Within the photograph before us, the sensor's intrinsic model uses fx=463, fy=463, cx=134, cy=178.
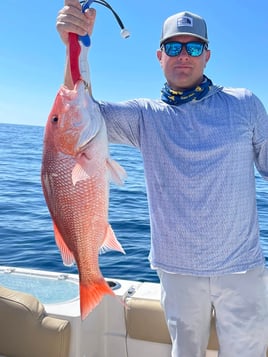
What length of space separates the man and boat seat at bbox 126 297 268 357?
75 cm

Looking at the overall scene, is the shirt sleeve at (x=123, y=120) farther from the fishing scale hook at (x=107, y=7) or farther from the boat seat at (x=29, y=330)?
the boat seat at (x=29, y=330)

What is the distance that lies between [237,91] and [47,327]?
6.33ft

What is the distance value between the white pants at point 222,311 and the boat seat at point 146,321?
2.45 ft

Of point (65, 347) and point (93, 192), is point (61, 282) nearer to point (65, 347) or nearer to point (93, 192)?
point (65, 347)

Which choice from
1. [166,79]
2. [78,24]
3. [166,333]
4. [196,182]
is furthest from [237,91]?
[166,333]

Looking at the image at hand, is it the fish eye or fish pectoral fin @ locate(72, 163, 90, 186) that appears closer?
fish pectoral fin @ locate(72, 163, 90, 186)

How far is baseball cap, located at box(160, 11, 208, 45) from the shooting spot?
255 centimetres

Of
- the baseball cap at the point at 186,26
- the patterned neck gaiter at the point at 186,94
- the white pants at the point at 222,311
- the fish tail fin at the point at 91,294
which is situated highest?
the baseball cap at the point at 186,26

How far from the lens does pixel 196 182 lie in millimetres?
2471

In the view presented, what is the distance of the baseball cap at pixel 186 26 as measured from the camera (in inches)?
100

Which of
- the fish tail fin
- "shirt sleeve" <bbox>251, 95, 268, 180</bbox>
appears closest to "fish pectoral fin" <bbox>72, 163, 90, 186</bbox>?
the fish tail fin

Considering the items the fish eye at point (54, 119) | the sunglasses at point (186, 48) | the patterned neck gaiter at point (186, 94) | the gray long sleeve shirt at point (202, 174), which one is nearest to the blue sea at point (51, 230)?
the gray long sleeve shirt at point (202, 174)

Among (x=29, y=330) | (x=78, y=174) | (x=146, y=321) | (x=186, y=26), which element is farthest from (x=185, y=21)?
(x=29, y=330)

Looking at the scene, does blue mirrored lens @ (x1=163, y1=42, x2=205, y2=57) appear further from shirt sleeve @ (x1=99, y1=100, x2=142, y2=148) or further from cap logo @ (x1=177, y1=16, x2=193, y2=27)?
shirt sleeve @ (x1=99, y1=100, x2=142, y2=148)
